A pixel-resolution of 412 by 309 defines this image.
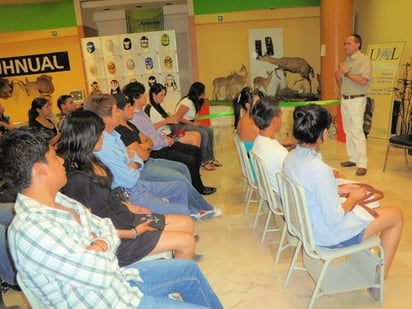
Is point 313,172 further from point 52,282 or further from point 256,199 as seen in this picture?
point 256,199

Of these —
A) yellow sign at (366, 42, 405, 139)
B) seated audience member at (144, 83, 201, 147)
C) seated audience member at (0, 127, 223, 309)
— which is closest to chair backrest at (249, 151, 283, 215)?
seated audience member at (0, 127, 223, 309)

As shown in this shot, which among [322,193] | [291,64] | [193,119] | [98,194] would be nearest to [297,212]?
[322,193]

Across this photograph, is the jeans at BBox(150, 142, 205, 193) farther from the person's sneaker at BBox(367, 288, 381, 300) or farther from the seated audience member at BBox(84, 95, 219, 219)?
the person's sneaker at BBox(367, 288, 381, 300)

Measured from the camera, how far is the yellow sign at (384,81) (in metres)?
5.79

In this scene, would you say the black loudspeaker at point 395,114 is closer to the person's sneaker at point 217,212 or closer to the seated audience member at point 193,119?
the seated audience member at point 193,119

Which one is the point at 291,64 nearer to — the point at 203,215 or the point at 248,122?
the point at 248,122

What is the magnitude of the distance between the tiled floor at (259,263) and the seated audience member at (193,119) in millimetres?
895

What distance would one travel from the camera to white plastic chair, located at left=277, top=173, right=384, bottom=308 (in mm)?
1917

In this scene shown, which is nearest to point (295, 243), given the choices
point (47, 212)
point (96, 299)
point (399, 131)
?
point (96, 299)

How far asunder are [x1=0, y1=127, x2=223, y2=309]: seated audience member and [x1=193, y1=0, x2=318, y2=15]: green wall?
8063 millimetres

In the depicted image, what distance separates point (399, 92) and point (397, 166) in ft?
5.99

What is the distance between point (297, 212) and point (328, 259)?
0.27 metres

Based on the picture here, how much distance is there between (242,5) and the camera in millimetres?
8750

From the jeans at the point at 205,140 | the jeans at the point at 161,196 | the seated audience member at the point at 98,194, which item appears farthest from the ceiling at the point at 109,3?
the seated audience member at the point at 98,194
